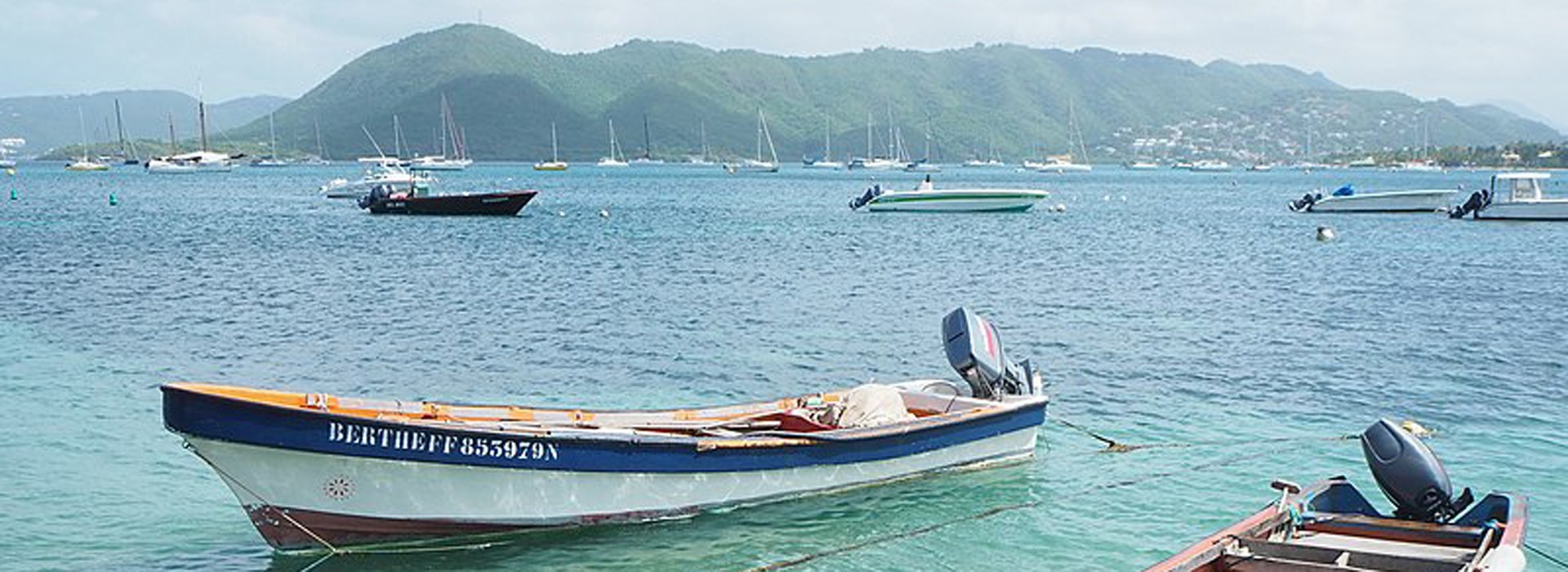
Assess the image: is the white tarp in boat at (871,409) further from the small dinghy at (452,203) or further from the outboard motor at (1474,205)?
the outboard motor at (1474,205)

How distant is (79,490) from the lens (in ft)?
57.8

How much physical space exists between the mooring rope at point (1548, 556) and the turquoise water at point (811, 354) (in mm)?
270

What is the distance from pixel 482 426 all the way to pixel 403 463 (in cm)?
86

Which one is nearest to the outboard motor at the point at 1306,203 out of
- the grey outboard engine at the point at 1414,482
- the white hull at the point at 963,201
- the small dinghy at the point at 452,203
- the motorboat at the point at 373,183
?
the white hull at the point at 963,201

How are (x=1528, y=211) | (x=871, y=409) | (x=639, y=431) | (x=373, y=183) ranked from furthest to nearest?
(x=373, y=183) → (x=1528, y=211) → (x=871, y=409) → (x=639, y=431)

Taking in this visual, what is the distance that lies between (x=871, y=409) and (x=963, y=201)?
69.5 metres

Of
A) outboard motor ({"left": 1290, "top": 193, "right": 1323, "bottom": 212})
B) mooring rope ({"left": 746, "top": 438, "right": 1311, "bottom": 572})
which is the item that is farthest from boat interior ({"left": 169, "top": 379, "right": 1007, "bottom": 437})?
outboard motor ({"left": 1290, "top": 193, "right": 1323, "bottom": 212})

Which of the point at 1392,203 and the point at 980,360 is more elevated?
the point at 980,360

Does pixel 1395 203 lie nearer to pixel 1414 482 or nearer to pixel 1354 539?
pixel 1414 482

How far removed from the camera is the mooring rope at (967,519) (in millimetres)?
15078

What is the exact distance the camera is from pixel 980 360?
18859 mm

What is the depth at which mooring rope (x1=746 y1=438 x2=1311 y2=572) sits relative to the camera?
49.5 ft

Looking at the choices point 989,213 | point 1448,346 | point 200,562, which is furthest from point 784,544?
A: point 989,213

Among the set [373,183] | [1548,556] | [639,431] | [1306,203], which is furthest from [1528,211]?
[373,183]
